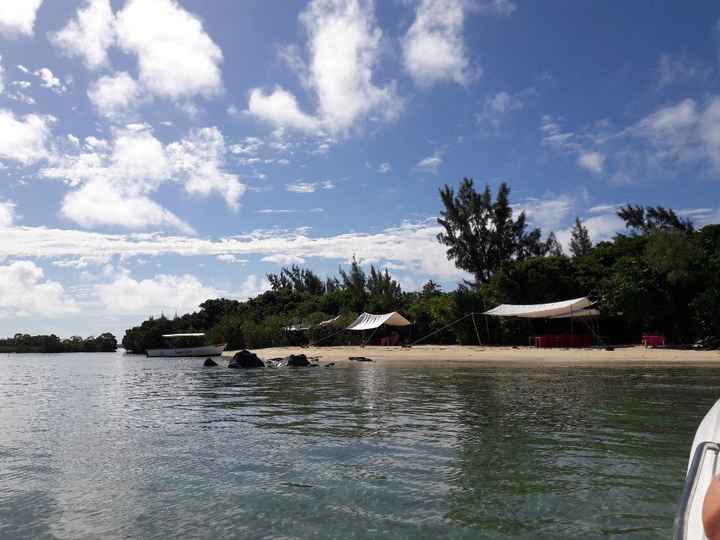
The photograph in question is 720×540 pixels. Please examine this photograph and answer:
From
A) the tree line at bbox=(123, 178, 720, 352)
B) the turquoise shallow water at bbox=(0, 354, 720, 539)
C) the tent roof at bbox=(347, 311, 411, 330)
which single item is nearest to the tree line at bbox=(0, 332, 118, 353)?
the tree line at bbox=(123, 178, 720, 352)

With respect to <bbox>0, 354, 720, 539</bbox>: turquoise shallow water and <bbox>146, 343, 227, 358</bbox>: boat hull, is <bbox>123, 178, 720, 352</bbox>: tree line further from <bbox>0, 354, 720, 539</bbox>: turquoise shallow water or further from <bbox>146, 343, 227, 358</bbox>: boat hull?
<bbox>0, 354, 720, 539</bbox>: turquoise shallow water

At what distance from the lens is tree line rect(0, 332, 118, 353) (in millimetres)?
106375

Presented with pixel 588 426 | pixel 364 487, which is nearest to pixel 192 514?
pixel 364 487

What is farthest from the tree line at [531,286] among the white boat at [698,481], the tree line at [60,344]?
the tree line at [60,344]

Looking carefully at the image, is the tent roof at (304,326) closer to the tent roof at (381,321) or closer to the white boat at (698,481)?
the tent roof at (381,321)

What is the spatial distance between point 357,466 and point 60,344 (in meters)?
115

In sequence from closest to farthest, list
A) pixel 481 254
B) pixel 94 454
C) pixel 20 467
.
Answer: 1. pixel 20 467
2. pixel 94 454
3. pixel 481 254

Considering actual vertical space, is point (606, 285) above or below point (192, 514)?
above

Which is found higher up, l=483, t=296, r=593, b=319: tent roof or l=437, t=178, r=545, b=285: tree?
l=437, t=178, r=545, b=285: tree

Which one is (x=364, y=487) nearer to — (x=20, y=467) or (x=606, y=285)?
(x=20, y=467)

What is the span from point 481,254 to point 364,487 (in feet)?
156

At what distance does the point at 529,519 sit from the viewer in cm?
509

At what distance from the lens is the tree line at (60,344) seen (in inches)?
4188

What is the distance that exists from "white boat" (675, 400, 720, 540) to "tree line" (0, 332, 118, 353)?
381 ft
